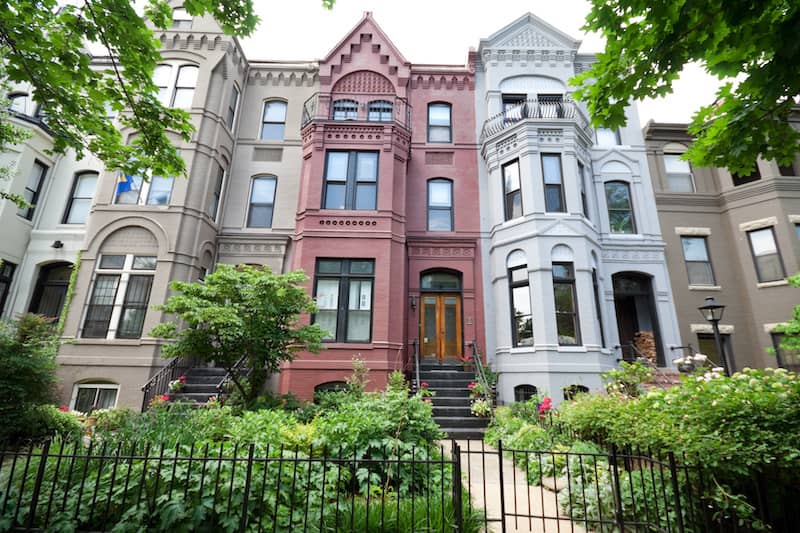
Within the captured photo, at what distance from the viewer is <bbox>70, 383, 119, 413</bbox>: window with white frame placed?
11211 millimetres

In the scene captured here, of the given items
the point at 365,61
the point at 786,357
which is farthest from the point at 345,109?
the point at 786,357

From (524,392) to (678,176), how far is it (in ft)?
35.4

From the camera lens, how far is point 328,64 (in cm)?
1596

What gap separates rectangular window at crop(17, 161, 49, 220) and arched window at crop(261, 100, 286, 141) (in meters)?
8.09

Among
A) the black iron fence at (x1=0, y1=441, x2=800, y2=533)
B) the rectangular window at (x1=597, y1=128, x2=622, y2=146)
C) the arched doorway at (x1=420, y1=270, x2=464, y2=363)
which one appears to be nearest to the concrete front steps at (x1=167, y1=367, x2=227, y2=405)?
the black iron fence at (x1=0, y1=441, x2=800, y2=533)

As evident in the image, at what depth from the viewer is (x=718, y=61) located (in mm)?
4039

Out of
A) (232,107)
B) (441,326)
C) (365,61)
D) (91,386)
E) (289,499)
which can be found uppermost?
(365,61)

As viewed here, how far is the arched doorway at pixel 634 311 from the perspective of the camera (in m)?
13.5

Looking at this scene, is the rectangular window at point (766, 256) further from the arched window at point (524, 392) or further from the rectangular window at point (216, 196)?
the rectangular window at point (216, 196)

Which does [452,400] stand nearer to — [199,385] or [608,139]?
[199,385]

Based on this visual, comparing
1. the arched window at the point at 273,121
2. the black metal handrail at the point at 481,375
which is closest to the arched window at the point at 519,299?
the black metal handrail at the point at 481,375

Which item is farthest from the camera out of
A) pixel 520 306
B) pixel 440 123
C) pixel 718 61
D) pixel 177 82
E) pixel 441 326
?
pixel 440 123

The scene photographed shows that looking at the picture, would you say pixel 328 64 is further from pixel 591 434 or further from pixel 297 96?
pixel 591 434

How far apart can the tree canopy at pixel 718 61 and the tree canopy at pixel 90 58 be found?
3764mm
